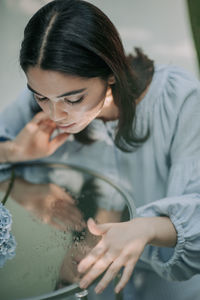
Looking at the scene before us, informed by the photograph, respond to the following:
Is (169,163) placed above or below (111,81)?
below

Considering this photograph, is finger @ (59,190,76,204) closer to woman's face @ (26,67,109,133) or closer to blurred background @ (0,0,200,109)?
woman's face @ (26,67,109,133)

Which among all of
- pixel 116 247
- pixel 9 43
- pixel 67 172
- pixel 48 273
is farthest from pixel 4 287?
pixel 9 43

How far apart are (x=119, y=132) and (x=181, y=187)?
0.22 metres

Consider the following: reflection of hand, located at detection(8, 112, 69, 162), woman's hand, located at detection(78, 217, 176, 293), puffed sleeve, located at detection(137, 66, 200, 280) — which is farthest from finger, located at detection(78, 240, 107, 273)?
reflection of hand, located at detection(8, 112, 69, 162)

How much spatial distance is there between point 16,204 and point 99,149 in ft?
0.88

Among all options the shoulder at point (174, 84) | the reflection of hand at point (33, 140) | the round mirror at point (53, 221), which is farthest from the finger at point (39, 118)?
the shoulder at point (174, 84)

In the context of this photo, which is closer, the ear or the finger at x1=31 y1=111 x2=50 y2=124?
the ear

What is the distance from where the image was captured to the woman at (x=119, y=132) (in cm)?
64

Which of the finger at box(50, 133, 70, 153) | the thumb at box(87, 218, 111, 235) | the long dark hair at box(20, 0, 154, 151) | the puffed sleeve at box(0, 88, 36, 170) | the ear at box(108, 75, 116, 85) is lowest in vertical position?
the thumb at box(87, 218, 111, 235)

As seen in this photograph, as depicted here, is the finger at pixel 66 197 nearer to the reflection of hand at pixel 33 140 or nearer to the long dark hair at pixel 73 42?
the reflection of hand at pixel 33 140

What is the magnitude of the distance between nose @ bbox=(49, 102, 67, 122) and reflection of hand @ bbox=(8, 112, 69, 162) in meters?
0.19

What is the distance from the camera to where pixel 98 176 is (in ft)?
3.08

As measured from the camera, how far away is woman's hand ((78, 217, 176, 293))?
619 millimetres

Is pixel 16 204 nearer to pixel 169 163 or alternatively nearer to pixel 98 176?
pixel 98 176
